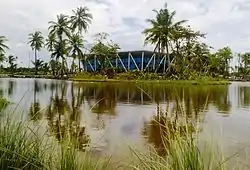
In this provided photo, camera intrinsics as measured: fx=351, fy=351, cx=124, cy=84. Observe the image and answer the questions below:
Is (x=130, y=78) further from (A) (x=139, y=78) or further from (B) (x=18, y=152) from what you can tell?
(B) (x=18, y=152)

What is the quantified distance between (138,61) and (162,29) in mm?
21098

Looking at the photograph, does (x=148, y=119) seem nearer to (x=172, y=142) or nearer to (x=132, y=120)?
(x=132, y=120)

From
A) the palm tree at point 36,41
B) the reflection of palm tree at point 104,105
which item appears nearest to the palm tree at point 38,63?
the palm tree at point 36,41

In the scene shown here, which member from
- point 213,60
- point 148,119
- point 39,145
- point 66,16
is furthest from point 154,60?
point 39,145

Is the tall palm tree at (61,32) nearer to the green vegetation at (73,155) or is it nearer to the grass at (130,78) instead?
the grass at (130,78)

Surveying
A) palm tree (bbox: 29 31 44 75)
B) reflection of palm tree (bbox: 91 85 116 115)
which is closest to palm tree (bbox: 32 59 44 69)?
palm tree (bbox: 29 31 44 75)

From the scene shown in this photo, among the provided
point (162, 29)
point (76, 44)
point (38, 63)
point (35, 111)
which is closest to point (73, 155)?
point (35, 111)

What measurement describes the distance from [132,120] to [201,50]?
4405cm

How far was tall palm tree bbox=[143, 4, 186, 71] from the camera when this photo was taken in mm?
45969

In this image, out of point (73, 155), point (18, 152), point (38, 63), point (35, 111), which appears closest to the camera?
point (73, 155)

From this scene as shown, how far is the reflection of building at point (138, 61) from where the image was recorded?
6288cm

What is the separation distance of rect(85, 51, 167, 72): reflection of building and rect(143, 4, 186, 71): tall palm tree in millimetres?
13753

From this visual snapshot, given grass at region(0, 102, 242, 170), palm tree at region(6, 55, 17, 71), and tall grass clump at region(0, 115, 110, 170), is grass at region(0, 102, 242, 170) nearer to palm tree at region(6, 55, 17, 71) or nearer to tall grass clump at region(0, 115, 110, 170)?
tall grass clump at region(0, 115, 110, 170)

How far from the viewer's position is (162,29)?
45844 millimetres
